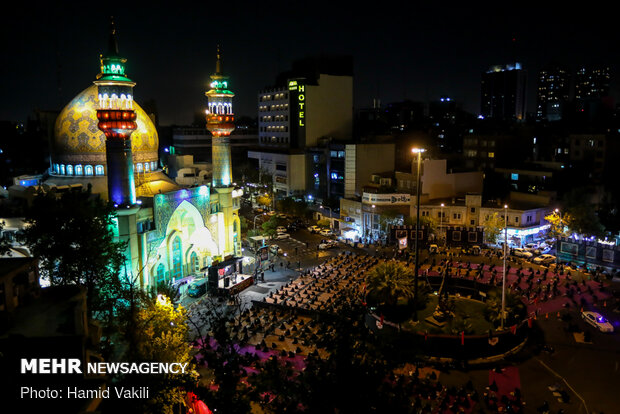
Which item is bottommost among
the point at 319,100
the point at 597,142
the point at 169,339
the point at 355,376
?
the point at 169,339

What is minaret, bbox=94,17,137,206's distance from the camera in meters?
30.4

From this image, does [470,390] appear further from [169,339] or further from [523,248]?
[523,248]

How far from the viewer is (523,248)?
44.4 meters

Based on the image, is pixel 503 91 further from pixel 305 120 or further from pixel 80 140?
pixel 80 140

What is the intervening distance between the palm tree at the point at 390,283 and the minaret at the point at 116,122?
16.6 meters

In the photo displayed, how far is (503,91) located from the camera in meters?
145

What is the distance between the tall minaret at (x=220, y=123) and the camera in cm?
4022

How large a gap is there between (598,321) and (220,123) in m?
30.8

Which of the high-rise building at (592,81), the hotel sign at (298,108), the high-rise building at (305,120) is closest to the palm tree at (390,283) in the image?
the high-rise building at (305,120)

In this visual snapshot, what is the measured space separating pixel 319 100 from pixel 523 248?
136ft

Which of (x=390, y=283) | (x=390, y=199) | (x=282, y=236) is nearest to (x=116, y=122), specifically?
(x=390, y=283)

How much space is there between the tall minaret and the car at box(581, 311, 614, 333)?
92.0 feet

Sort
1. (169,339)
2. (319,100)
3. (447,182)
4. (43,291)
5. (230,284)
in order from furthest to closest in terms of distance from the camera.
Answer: (319,100) < (447,182) < (230,284) < (169,339) < (43,291)

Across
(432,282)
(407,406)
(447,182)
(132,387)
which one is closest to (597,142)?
(447,182)
